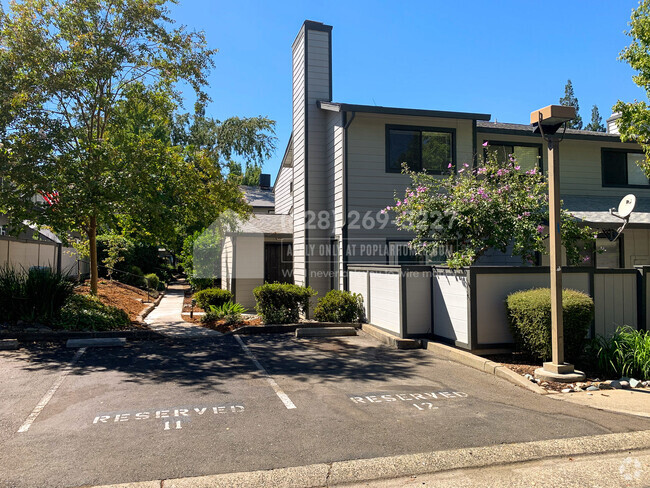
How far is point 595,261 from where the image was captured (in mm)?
15188

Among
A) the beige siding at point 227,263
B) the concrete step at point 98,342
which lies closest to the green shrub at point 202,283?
the beige siding at point 227,263

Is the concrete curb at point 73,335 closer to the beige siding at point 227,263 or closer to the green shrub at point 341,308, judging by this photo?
the green shrub at point 341,308

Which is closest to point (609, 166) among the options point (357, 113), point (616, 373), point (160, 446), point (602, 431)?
point (357, 113)

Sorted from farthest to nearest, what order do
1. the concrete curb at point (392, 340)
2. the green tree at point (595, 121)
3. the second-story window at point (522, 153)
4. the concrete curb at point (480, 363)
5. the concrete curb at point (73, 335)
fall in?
the green tree at point (595, 121) < the second-story window at point (522, 153) < the concrete curb at point (73, 335) < the concrete curb at point (392, 340) < the concrete curb at point (480, 363)

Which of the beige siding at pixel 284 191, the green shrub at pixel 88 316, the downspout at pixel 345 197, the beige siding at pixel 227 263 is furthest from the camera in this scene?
the beige siding at pixel 284 191

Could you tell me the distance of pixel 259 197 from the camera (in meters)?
34.6

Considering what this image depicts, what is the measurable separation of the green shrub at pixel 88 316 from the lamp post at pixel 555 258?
9383 millimetres

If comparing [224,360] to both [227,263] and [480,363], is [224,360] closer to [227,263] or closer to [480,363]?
[480,363]

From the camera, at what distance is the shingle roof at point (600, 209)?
1332cm

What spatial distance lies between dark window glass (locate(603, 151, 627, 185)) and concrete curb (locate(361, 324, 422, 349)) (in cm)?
1093

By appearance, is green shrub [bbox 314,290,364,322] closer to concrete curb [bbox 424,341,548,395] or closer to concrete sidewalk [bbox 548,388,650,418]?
concrete curb [bbox 424,341,548,395]

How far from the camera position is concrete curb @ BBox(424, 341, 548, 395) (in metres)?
7.03

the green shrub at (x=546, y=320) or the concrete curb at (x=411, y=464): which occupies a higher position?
the green shrub at (x=546, y=320)

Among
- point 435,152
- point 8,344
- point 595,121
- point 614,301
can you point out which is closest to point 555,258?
point 614,301
